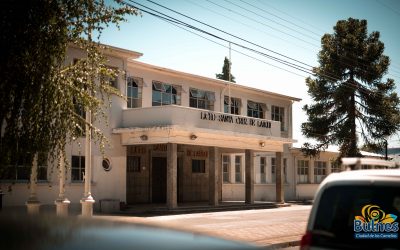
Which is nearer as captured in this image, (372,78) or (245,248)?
(245,248)

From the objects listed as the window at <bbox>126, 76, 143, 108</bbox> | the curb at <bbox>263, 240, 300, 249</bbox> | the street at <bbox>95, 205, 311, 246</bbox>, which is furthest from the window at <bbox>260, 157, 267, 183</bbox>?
the curb at <bbox>263, 240, 300, 249</bbox>

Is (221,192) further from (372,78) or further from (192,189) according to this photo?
(372,78)

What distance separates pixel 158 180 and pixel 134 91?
535 centimetres

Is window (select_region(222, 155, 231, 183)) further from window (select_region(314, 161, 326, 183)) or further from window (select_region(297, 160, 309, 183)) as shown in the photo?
window (select_region(314, 161, 326, 183))

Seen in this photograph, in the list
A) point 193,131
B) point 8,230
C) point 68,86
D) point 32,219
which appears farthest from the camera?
point 193,131

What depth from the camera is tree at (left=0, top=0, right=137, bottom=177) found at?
34.1 ft

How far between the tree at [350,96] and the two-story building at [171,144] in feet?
20.9

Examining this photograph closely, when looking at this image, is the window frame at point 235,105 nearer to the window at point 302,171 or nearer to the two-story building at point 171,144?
the two-story building at point 171,144

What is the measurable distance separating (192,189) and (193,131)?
8.10m

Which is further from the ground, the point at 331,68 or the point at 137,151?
the point at 331,68

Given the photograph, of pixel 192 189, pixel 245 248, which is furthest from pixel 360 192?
pixel 192 189

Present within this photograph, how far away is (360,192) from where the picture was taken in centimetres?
460

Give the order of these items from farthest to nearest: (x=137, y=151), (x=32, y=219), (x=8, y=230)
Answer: (x=137, y=151)
(x=32, y=219)
(x=8, y=230)

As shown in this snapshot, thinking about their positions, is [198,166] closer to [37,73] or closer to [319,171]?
[319,171]
